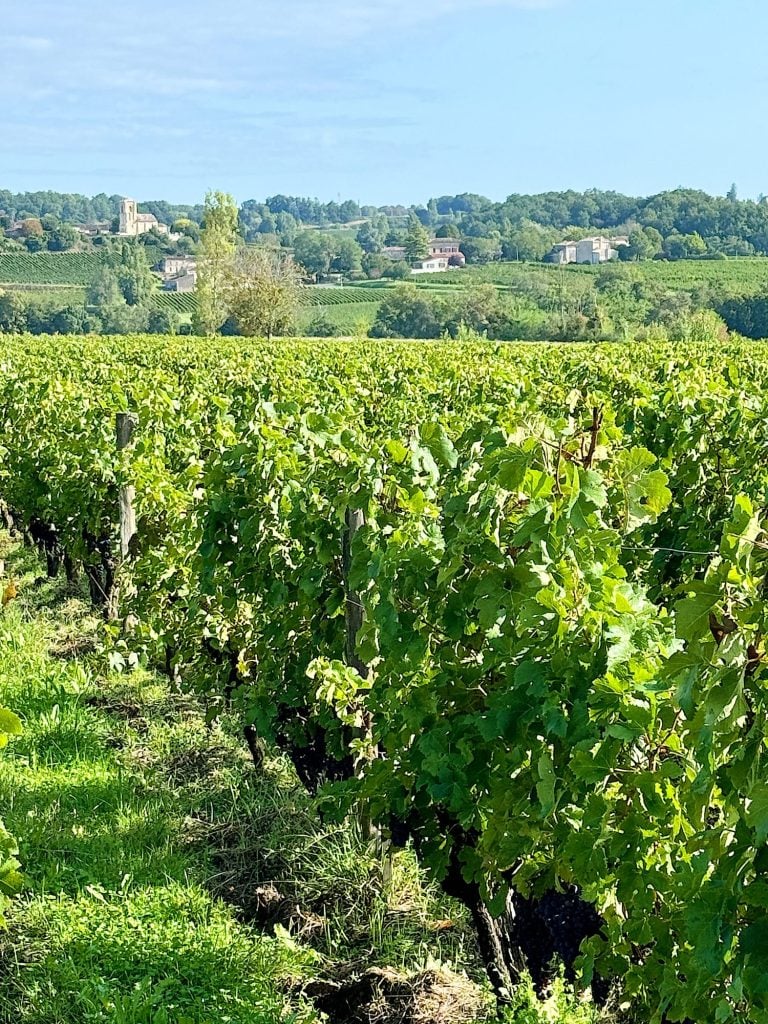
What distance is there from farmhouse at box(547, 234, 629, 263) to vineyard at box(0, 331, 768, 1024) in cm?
11579

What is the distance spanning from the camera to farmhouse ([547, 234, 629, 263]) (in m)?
118

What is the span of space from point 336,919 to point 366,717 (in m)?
0.75

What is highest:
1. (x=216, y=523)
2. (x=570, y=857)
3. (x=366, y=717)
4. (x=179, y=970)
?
(x=216, y=523)

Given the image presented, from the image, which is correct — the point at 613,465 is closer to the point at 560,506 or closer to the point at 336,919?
the point at 560,506

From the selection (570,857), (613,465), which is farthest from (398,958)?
(613,465)

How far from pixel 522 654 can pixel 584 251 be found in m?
122

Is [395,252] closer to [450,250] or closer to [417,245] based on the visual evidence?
[450,250]

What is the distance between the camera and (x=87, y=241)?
430ft

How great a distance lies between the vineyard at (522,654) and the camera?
1.87m

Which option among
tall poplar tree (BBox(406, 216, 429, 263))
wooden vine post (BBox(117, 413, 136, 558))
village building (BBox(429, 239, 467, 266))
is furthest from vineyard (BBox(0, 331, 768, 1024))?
tall poplar tree (BBox(406, 216, 429, 263))

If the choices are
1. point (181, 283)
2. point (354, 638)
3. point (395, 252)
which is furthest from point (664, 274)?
point (354, 638)

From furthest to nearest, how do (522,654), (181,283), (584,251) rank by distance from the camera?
(584,251)
(181,283)
(522,654)

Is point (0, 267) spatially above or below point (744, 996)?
above

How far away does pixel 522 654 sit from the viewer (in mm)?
2840
